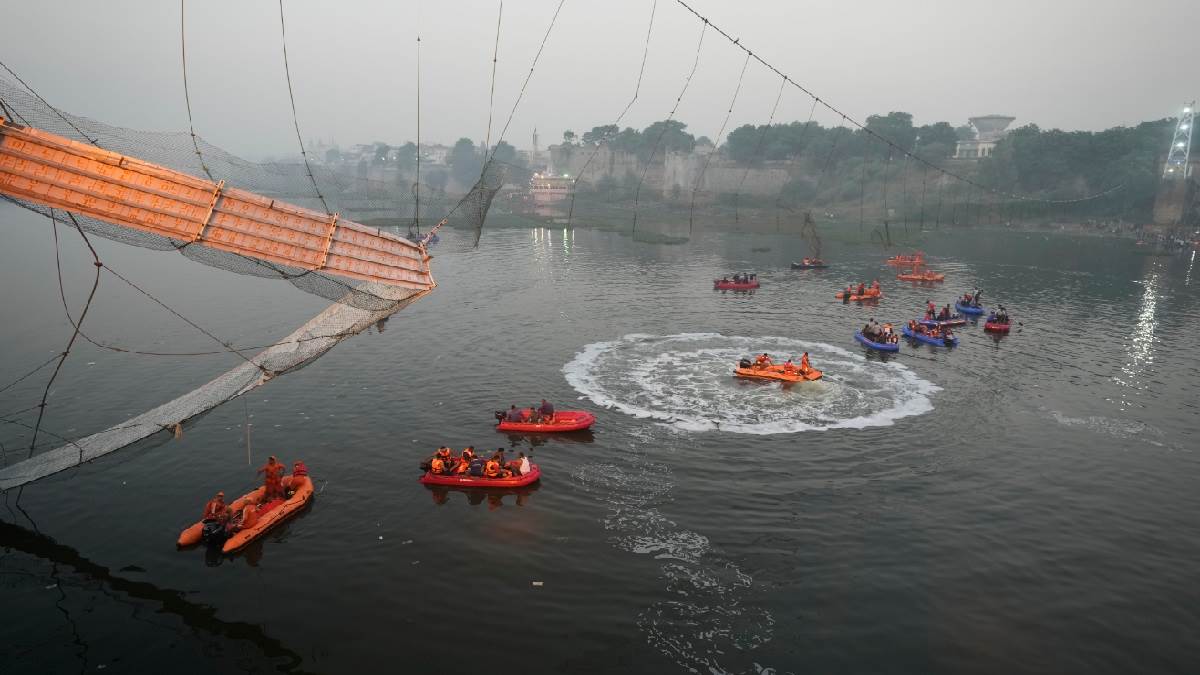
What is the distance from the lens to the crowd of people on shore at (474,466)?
23672 mm

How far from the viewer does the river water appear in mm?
15969

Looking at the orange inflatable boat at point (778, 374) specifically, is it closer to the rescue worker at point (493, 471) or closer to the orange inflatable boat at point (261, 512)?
the rescue worker at point (493, 471)

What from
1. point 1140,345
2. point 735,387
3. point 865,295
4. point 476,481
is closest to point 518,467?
point 476,481

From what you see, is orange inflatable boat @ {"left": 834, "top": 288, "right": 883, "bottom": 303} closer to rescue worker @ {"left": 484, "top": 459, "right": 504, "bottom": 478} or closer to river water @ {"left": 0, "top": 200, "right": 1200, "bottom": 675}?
river water @ {"left": 0, "top": 200, "right": 1200, "bottom": 675}

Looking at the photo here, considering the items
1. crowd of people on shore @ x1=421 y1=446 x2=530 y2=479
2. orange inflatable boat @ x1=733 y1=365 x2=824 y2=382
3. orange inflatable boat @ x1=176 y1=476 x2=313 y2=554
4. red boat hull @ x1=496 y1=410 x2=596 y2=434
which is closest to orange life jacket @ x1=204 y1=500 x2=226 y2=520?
orange inflatable boat @ x1=176 y1=476 x2=313 y2=554

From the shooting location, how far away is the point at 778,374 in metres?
34.7

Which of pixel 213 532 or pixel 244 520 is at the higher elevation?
pixel 244 520

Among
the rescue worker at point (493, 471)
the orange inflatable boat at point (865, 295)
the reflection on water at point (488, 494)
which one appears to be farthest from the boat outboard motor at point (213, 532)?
the orange inflatable boat at point (865, 295)

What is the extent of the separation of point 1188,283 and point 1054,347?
42.4m

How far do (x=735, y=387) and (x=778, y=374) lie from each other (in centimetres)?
246

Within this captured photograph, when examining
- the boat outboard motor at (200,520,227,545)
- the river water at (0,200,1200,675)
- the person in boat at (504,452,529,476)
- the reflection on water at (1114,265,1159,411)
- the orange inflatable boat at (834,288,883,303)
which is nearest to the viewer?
the river water at (0,200,1200,675)

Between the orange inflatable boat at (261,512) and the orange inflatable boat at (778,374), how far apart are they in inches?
871

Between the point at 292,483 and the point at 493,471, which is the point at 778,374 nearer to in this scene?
the point at 493,471

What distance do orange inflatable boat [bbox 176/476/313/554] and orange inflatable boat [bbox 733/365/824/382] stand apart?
22.1 metres
